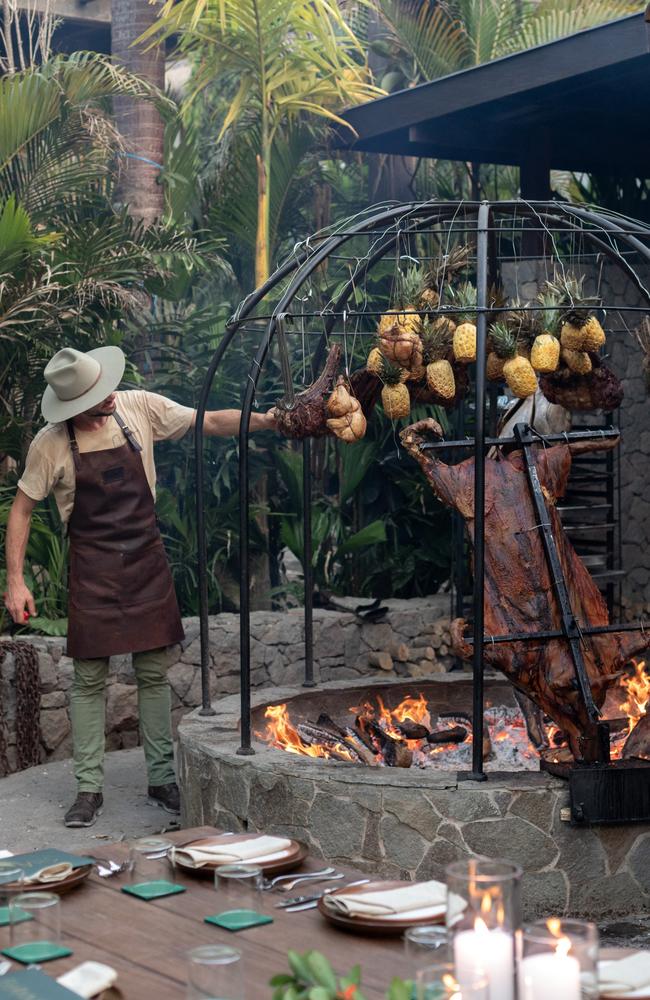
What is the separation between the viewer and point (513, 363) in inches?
210

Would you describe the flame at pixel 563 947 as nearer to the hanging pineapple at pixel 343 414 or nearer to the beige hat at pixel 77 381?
the hanging pineapple at pixel 343 414

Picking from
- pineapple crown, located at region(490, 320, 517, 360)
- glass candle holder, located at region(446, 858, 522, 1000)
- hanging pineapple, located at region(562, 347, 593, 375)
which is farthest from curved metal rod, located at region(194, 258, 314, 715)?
glass candle holder, located at region(446, 858, 522, 1000)

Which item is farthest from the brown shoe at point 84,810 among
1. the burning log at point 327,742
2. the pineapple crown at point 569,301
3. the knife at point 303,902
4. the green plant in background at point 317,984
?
the green plant in background at point 317,984

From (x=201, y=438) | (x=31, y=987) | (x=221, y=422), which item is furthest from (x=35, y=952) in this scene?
(x=221, y=422)

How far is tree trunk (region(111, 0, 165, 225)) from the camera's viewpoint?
10320mm

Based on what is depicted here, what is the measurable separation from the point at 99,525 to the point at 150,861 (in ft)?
11.7

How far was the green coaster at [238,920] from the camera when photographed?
2684 millimetres

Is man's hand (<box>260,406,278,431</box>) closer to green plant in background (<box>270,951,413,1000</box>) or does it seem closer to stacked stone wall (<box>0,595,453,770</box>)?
stacked stone wall (<box>0,595,453,770</box>)

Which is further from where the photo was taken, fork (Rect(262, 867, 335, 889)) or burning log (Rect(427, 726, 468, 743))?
burning log (Rect(427, 726, 468, 743))

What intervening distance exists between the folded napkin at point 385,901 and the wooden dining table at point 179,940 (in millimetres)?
49

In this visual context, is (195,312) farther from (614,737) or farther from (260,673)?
(614,737)

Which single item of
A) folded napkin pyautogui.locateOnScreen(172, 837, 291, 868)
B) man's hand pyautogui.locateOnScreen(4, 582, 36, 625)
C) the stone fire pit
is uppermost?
man's hand pyautogui.locateOnScreen(4, 582, 36, 625)

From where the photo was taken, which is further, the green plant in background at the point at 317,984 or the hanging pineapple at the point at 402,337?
the hanging pineapple at the point at 402,337

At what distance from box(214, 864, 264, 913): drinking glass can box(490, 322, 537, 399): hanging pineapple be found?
3.12 metres
